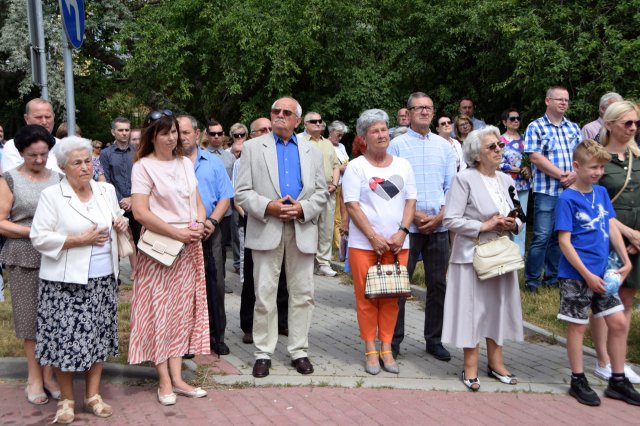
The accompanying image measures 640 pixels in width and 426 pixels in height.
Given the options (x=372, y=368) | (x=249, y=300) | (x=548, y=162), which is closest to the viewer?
(x=372, y=368)

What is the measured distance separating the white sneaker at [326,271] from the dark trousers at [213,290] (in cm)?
371

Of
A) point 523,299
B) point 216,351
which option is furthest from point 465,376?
point 523,299

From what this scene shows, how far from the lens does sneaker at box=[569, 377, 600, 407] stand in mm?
5152

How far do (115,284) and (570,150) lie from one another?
5.29m

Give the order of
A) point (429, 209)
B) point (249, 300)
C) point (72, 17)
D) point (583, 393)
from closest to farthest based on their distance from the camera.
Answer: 1. point (583, 393)
2. point (429, 209)
3. point (72, 17)
4. point (249, 300)

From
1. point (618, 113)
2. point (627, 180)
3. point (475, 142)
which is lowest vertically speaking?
point (627, 180)

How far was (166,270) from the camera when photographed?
17.2 feet

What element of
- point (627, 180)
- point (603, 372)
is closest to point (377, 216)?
point (627, 180)

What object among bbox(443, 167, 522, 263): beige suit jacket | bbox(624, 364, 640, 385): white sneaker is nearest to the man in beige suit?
bbox(443, 167, 522, 263): beige suit jacket

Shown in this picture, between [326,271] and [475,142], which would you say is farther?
[326,271]

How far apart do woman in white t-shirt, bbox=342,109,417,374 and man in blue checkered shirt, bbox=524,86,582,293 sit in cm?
271

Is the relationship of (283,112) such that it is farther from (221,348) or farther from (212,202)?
(221,348)

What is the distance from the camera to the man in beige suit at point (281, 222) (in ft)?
18.6

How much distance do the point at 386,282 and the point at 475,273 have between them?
0.69m
